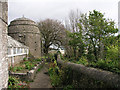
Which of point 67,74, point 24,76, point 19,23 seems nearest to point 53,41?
point 19,23

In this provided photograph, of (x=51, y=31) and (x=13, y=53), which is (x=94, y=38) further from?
(x=51, y=31)

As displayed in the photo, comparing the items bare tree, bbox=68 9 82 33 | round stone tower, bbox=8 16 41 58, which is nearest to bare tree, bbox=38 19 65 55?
round stone tower, bbox=8 16 41 58

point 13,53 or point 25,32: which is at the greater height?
point 25,32

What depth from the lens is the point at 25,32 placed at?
19266 millimetres

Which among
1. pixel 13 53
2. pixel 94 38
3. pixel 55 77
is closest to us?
pixel 55 77

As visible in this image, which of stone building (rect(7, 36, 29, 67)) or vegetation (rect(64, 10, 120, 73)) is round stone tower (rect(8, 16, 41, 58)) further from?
vegetation (rect(64, 10, 120, 73))

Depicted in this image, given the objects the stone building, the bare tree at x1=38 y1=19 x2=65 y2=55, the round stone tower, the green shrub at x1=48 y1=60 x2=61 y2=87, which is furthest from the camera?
the bare tree at x1=38 y1=19 x2=65 y2=55

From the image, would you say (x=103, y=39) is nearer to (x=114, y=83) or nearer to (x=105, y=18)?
(x=105, y=18)

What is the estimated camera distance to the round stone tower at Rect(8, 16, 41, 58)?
62.6ft

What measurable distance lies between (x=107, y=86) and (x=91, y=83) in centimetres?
67

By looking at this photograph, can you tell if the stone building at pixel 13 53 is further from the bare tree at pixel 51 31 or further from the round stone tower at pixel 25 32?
the bare tree at pixel 51 31

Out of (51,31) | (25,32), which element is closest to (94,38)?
(25,32)

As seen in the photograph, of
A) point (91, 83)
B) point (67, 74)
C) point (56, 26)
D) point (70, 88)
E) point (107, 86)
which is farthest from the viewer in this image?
point (56, 26)

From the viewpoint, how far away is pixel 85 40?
855 cm
